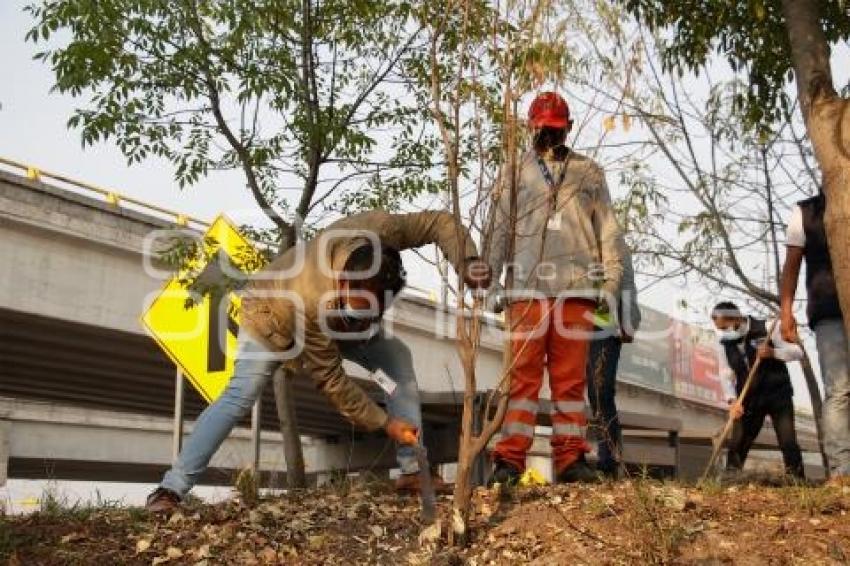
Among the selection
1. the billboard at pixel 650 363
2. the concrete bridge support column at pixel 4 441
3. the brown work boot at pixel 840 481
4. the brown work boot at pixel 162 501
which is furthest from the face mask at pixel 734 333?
the billboard at pixel 650 363

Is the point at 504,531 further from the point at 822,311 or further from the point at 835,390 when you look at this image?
the point at 822,311

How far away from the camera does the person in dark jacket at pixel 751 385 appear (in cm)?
810

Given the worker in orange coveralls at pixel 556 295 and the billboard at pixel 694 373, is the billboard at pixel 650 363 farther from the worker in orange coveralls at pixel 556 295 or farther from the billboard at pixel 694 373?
the worker in orange coveralls at pixel 556 295

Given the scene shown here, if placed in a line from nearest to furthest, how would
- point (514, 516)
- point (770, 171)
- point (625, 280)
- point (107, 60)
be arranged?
point (514, 516) → point (625, 280) → point (107, 60) → point (770, 171)

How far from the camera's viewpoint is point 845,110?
18.0 feet

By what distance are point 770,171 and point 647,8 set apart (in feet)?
10.2

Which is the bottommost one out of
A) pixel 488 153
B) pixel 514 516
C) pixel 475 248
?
pixel 514 516

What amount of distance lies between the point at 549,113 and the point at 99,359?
17527 millimetres

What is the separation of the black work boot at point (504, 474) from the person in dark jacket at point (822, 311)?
6.01 ft

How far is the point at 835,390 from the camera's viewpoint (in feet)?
19.0

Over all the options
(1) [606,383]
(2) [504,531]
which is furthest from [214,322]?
(2) [504,531]

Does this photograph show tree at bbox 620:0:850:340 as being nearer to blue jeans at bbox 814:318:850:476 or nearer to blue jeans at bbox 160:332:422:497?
blue jeans at bbox 814:318:850:476

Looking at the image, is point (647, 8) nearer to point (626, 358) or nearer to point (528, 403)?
point (528, 403)

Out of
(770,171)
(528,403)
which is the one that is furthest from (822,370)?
(770,171)
